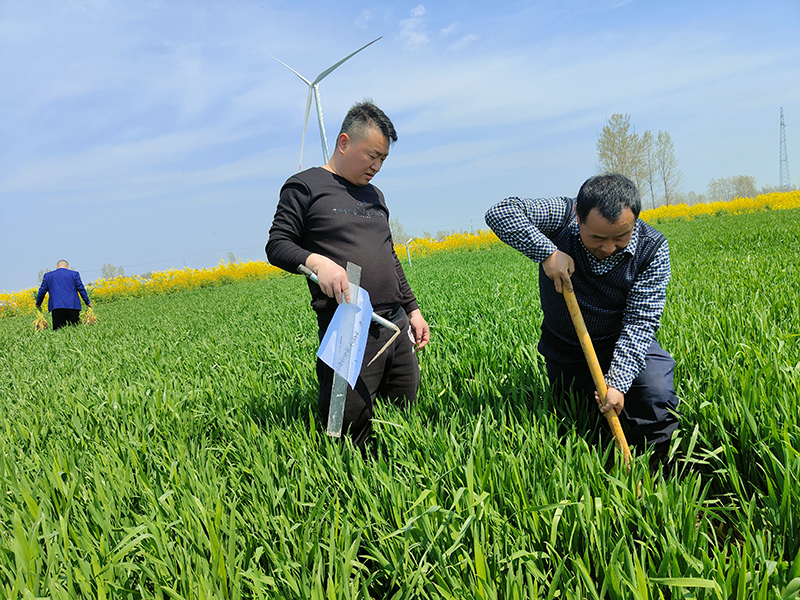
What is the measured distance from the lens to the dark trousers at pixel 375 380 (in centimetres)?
207

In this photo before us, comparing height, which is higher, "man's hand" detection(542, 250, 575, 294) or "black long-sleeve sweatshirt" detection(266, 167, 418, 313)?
"black long-sleeve sweatshirt" detection(266, 167, 418, 313)

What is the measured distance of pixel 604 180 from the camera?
5.22 feet

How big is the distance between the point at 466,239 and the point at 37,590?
87.4ft

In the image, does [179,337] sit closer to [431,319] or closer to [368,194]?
[431,319]

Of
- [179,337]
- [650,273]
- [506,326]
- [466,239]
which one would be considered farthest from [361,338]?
[466,239]

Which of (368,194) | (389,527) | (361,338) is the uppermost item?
(368,194)

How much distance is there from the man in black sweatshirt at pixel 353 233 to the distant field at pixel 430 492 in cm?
21

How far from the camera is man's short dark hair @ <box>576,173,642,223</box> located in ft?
5.07

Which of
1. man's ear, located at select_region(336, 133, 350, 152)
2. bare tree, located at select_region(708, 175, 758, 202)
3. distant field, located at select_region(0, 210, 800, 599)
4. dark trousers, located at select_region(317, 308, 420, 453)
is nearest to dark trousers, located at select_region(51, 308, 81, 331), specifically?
distant field, located at select_region(0, 210, 800, 599)

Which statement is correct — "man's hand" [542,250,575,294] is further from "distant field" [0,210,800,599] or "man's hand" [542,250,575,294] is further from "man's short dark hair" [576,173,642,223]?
"distant field" [0,210,800,599]

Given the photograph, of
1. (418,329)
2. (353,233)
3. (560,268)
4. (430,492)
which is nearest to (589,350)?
(560,268)

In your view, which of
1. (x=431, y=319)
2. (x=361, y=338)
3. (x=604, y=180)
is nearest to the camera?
(x=604, y=180)

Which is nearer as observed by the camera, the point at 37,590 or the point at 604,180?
the point at 37,590

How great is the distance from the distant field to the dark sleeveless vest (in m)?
0.39
